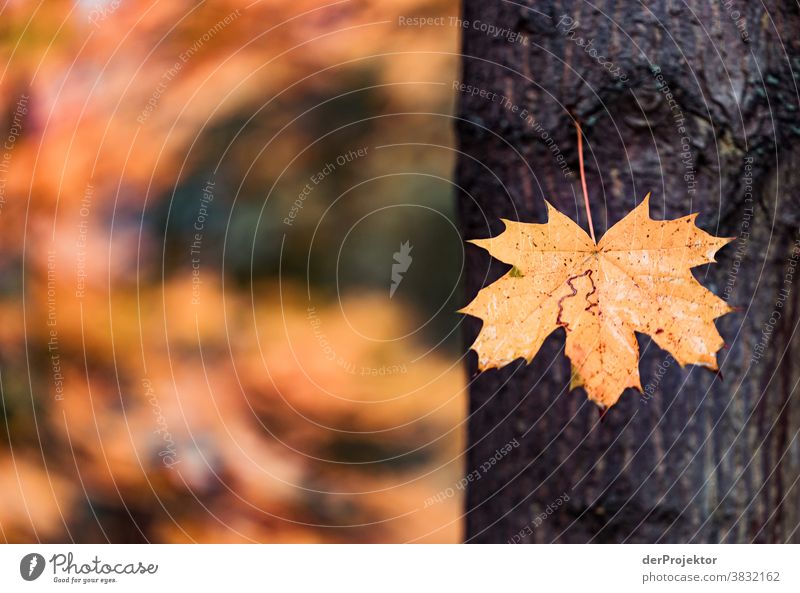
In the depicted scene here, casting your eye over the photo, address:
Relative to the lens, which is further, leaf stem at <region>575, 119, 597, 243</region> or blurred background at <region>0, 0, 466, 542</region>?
blurred background at <region>0, 0, 466, 542</region>

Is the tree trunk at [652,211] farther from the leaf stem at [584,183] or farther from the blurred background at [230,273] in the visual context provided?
the blurred background at [230,273]

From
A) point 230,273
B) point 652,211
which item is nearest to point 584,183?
point 652,211

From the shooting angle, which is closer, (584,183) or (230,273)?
(584,183)
